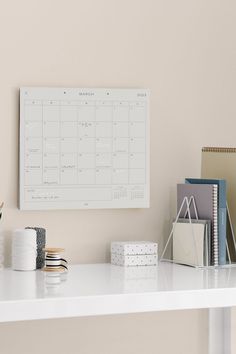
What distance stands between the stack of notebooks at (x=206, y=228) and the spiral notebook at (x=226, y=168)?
0.25ft

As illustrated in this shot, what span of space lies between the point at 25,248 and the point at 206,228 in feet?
1.66

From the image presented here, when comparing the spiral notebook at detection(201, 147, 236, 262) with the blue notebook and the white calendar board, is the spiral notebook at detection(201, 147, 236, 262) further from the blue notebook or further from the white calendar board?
the white calendar board

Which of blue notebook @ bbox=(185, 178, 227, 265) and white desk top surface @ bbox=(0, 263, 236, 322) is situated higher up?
blue notebook @ bbox=(185, 178, 227, 265)

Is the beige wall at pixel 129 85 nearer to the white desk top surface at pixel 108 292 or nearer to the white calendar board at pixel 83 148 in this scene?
the white calendar board at pixel 83 148

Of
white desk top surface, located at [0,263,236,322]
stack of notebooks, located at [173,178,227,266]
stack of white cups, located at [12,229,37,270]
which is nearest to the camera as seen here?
white desk top surface, located at [0,263,236,322]

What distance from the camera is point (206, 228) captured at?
86.1 inches

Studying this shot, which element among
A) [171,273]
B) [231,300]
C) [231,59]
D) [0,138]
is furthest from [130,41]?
[231,300]

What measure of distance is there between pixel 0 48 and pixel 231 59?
0.73 metres

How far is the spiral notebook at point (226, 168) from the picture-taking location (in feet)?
7.48

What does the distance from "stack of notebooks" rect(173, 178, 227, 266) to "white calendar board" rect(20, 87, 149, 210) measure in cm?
18

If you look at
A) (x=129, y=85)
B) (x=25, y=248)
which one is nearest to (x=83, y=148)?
(x=129, y=85)

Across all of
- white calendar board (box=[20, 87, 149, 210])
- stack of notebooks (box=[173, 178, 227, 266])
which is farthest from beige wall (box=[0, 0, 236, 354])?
stack of notebooks (box=[173, 178, 227, 266])

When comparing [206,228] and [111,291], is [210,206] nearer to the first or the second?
[206,228]

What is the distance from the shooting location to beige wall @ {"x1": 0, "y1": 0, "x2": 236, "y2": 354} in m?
2.22
